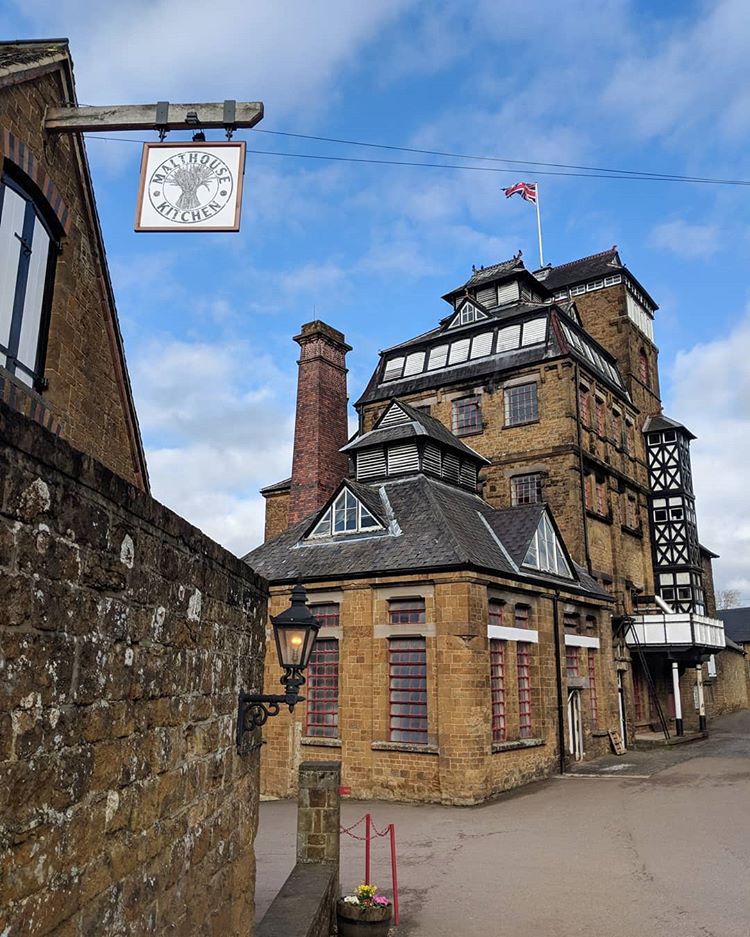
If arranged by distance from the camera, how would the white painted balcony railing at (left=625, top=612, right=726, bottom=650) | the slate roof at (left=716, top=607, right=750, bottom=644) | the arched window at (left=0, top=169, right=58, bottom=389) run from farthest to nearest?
the slate roof at (left=716, top=607, right=750, bottom=644) → the white painted balcony railing at (left=625, top=612, right=726, bottom=650) → the arched window at (left=0, top=169, right=58, bottom=389)

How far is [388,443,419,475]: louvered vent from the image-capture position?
77.1 feet

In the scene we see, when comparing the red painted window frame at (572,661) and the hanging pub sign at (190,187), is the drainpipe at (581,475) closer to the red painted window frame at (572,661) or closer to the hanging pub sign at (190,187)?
the red painted window frame at (572,661)

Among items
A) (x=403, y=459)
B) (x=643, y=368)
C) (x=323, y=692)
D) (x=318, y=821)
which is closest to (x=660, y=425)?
(x=643, y=368)

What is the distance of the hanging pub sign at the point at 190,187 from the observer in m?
6.52

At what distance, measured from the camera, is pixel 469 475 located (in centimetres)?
2584

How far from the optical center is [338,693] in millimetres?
19812

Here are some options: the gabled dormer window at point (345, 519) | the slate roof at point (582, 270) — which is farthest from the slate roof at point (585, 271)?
the gabled dormer window at point (345, 519)

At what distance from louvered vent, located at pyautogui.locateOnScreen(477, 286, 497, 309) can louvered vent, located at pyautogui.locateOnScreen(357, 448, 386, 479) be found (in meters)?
12.2

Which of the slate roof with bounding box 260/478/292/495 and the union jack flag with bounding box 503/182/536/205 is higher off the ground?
the union jack flag with bounding box 503/182/536/205

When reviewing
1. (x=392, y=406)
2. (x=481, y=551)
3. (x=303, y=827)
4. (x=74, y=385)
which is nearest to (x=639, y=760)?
(x=481, y=551)

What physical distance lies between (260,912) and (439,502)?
46.2ft

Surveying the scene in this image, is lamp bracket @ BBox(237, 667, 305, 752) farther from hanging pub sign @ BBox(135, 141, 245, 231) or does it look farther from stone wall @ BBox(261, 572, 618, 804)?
stone wall @ BBox(261, 572, 618, 804)

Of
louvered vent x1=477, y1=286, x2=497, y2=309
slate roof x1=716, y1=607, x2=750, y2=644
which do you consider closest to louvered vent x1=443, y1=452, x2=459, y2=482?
louvered vent x1=477, y1=286, x2=497, y2=309

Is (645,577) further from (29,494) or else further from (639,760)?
(29,494)
